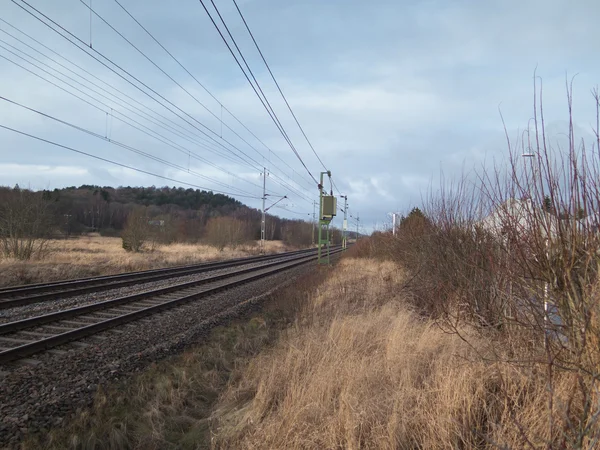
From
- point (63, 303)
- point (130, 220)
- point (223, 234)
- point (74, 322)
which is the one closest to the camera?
point (74, 322)

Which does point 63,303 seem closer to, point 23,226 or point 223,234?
point 23,226

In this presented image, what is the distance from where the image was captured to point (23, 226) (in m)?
23.0

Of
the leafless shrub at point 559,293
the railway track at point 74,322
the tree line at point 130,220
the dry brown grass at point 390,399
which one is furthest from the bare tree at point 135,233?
the leafless shrub at point 559,293

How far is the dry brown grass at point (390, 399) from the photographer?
304cm

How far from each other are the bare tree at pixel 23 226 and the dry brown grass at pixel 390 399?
2258 centimetres

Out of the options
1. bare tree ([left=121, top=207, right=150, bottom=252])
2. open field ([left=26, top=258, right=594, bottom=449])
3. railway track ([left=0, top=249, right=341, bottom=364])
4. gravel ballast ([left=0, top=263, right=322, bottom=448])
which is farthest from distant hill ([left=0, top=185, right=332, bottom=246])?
open field ([left=26, top=258, right=594, bottom=449])

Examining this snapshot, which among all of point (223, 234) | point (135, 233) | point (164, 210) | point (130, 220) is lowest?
point (135, 233)

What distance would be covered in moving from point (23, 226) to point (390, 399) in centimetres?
2528

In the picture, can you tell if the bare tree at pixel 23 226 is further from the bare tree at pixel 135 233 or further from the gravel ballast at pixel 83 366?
the gravel ballast at pixel 83 366

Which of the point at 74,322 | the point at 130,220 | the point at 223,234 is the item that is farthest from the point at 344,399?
the point at 223,234

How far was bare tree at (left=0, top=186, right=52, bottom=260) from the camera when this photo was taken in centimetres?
2281

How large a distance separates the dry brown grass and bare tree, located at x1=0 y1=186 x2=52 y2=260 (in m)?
22.6

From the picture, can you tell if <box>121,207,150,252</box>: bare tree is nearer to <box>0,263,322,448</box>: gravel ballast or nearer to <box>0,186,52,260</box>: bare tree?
<box>0,186,52,260</box>: bare tree

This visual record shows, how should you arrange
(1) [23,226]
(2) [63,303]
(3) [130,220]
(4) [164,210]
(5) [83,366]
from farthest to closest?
(4) [164,210], (3) [130,220], (1) [23,226], (2) [63,303], (5) [83,366]
